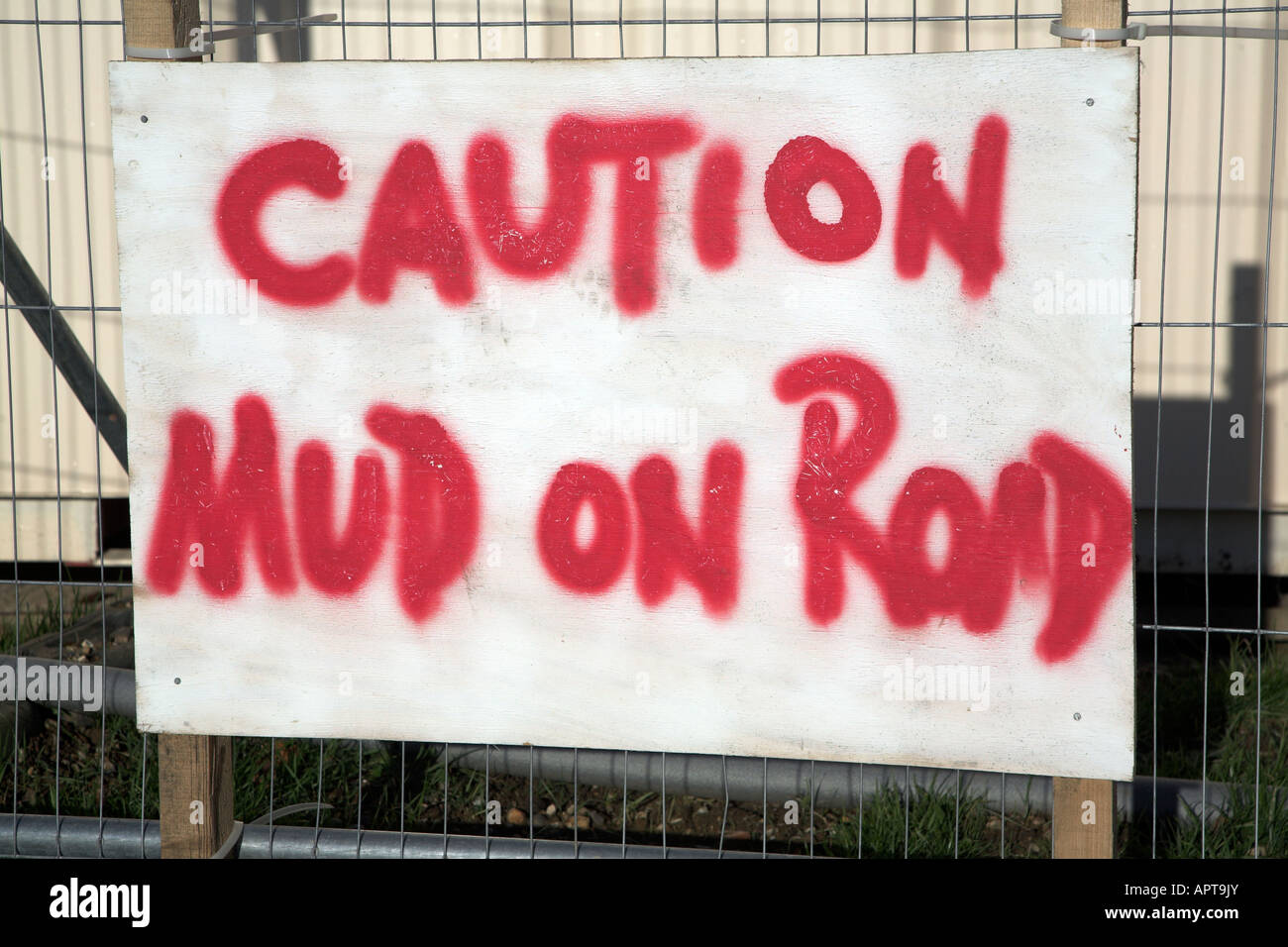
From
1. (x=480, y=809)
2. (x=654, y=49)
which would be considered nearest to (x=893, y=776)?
(x=480, y=809)

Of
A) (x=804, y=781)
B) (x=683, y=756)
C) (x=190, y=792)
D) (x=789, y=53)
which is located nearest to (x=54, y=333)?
(x=190, y=792)

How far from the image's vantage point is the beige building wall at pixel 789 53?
4320mm

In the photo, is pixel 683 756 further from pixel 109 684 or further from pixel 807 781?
pixel 109 684

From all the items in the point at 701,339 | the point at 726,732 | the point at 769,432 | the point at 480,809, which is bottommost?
the point at 480,809

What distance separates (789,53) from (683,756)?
262 cm

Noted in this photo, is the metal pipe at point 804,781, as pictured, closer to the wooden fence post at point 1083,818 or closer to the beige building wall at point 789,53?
the wooden fence post at point 1083,818

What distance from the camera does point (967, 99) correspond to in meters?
2.02

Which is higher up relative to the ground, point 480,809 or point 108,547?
point 108,547

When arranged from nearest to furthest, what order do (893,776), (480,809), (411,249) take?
(411,249)
(893,776)
(480,809)

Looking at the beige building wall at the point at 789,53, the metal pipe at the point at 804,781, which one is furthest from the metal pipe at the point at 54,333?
the beige building wall at the point at 789,53

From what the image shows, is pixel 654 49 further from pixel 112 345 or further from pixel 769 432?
pixel 769 432

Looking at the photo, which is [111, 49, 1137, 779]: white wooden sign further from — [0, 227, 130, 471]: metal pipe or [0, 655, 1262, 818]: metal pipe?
[0, 227, 130, 471]: metal pipe

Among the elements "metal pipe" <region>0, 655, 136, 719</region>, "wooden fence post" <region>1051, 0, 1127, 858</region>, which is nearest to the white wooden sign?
"wooden fence post" <region>1051, 0, 1127, 858</region>
